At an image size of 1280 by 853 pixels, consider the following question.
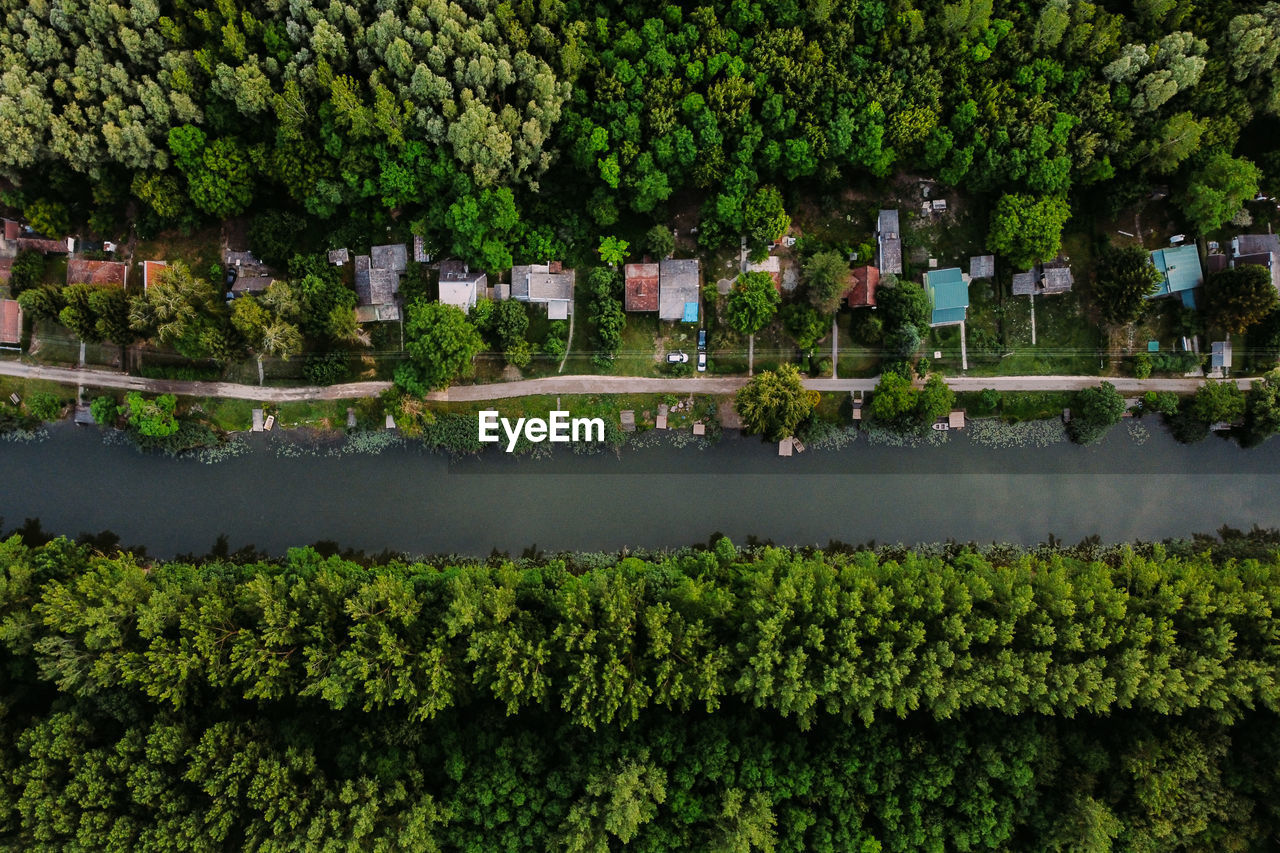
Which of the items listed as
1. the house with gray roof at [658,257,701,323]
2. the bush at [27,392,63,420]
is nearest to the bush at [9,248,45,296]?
the bush at [27,392,63,420]

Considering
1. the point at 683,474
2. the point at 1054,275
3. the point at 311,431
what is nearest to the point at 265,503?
the point at 311,431

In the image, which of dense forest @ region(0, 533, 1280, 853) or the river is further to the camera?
the river

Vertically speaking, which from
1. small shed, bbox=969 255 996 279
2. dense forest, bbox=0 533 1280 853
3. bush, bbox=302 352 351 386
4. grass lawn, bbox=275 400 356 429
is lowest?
dense forest, bbox=0 533 1280 853

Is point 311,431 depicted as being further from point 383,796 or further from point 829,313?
point 829,313

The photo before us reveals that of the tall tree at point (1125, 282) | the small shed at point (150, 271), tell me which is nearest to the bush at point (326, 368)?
the small shed at point (150, 271)

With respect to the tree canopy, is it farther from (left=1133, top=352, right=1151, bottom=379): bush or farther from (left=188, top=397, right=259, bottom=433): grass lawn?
(left=188, top=397, right=259, bottom=433): grass lawn

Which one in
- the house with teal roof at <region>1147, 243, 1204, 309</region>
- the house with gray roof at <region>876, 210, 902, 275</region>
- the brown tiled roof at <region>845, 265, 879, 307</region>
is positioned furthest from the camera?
the house with gray roof at <region>876, 210, 902, 275</region>

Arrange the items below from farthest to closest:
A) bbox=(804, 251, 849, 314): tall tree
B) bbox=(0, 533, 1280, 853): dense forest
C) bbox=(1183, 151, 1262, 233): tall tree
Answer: bbox=(804, 251, 849, 314): tall tree → bbox=(1183, 151, 1262, 233): tall tree → bbox=(0, 533, 1280, 853): dense forest

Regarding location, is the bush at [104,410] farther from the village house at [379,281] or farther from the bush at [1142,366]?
the bush at [1142,366]
